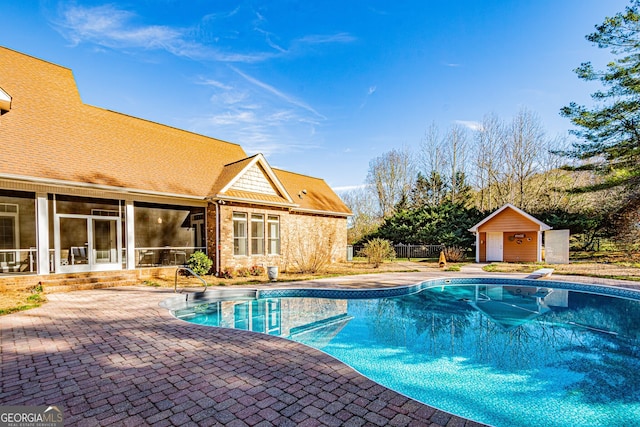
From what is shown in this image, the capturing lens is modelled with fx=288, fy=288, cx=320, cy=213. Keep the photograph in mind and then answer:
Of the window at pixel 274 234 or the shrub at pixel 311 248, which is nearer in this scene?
the shrub at pixel 311 248

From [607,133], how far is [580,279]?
10808 millimetres

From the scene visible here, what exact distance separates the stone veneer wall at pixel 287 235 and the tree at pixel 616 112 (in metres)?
15.7

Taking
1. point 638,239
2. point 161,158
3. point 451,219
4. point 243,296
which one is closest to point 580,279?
point 638,239

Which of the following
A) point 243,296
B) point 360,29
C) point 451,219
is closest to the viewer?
point 243,296

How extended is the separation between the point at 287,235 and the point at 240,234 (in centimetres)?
275

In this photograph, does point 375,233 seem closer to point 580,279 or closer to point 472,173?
point 472,173

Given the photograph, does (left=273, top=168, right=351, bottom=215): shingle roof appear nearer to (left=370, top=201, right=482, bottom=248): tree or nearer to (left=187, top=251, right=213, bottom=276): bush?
(left=370, top=201, right=482, bottom=248): tree

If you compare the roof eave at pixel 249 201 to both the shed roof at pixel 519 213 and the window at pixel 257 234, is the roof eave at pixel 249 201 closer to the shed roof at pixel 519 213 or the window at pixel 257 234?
the window at pixel 257 234

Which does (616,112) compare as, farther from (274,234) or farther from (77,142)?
(77,142)

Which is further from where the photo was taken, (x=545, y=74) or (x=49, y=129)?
(x=545, y=74)

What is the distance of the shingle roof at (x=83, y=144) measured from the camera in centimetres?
966

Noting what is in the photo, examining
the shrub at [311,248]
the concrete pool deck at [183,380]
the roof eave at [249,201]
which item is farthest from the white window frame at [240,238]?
the concrete pool deck at [183,380]

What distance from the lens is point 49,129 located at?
10.7m

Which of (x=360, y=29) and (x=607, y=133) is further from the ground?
(x=360, y=29)
